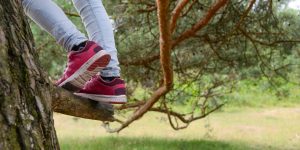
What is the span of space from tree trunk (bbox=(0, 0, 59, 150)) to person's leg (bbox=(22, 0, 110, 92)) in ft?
1.45

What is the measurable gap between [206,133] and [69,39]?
27.8 feet

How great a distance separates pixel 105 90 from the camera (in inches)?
64.3

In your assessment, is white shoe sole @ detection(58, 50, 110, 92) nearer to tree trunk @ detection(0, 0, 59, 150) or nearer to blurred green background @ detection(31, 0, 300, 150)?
tree trunk @ detection(0, 0, 59, 150)

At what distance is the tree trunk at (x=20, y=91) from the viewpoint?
912 millimetres

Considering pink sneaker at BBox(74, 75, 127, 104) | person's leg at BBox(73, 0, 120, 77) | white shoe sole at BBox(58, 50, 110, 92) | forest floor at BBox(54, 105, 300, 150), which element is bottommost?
forest floor at BBox(54, 105, 300, 150)

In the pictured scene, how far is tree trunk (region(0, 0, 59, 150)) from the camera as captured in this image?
35.9 inches

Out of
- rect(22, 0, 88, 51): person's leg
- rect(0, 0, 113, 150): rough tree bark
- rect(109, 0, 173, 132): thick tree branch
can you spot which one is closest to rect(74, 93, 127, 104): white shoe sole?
rect(22, 0, 88, 51): person's leg

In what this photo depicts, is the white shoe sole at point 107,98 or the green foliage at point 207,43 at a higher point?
the green foliage at point 207,43

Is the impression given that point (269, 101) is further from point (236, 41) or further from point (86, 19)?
point (86, 19)

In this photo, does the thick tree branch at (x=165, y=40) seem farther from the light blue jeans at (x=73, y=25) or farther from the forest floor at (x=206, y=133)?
the forest floor at (x=206, y=133)

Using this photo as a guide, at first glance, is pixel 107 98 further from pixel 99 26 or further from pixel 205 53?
pixel 205 53

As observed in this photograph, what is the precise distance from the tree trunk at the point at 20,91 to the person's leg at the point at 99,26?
563mm

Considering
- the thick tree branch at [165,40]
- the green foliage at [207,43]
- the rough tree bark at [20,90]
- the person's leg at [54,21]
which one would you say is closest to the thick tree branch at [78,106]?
the person's leg at [54,21]

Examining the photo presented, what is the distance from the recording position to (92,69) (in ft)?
5.00
